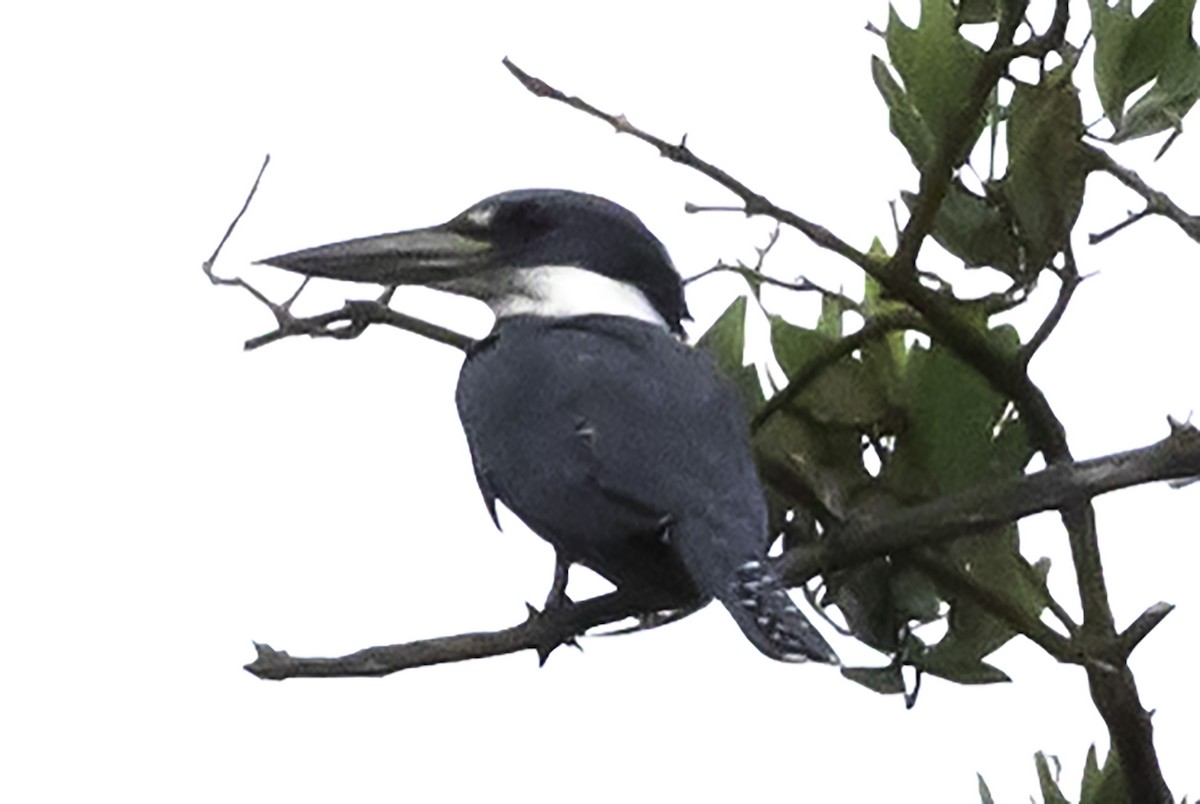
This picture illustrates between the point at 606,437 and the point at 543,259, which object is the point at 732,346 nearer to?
the point at 606,437

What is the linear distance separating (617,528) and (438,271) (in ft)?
1.38

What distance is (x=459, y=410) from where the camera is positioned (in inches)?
63.9

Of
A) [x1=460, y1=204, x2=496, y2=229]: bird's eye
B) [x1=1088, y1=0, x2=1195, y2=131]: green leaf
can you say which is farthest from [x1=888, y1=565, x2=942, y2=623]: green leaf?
[x1=460, y1=204, x2=496, y2=229]: bird's eye

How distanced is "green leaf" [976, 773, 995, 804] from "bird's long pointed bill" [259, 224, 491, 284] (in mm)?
651

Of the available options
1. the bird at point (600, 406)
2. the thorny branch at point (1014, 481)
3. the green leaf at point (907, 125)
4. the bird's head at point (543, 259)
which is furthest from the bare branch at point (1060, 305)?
the bird's head at point (543, 259)

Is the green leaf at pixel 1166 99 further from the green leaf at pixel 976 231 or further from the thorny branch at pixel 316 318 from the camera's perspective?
the thorny branch at pixel 316 318

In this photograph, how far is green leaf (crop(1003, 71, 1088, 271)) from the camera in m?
1.25

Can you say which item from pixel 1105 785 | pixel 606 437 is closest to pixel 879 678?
pixel 1105 785

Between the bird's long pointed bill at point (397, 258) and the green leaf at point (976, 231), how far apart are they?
1.69 feet

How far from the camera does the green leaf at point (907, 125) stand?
127cm

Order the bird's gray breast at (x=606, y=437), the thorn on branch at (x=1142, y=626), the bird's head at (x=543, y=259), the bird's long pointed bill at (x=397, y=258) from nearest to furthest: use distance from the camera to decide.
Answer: the thorn on branch at (x=1142, y=626), the bird's gray breast at (x=606, y=437), the bird's long pointed bill at (x=397, y=258), the bird's head at (x=543, y=259)

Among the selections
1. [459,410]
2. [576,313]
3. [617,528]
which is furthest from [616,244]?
[617,528]

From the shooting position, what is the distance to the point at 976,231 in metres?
1.29

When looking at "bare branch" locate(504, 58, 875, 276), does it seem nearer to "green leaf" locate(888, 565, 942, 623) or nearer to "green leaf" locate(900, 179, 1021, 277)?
"green leaf" locate(900, 179, 1021, 277)
